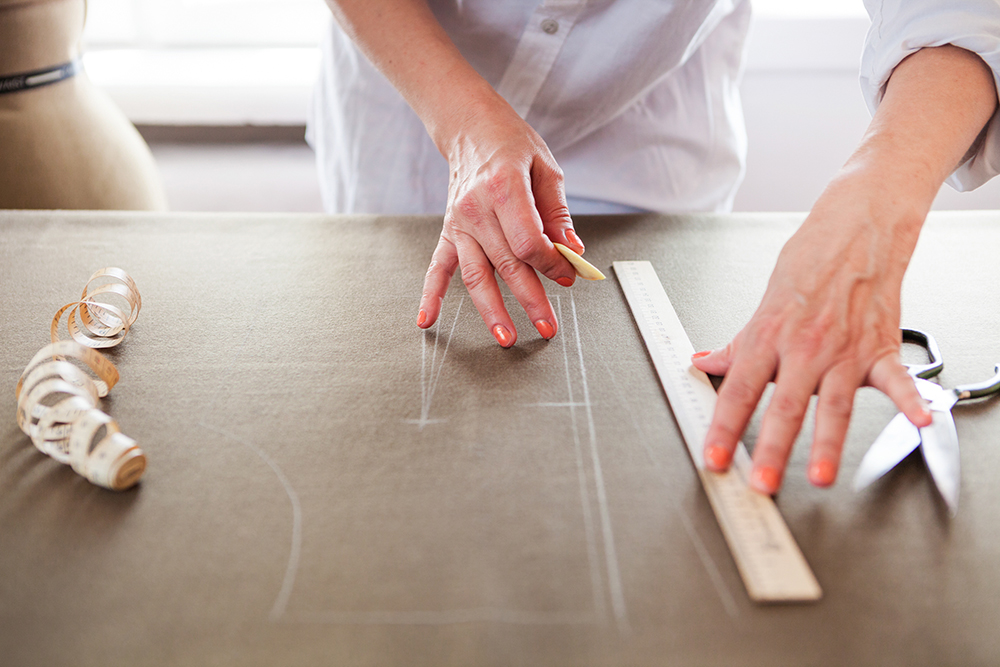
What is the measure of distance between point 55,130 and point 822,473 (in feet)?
4.25

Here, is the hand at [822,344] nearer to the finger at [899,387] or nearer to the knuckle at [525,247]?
the finger at [899,387]

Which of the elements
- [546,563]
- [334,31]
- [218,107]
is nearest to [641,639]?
[546,563]

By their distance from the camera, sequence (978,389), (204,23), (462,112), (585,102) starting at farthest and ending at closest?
(204,23), (585,102), (462,112), (978,389)

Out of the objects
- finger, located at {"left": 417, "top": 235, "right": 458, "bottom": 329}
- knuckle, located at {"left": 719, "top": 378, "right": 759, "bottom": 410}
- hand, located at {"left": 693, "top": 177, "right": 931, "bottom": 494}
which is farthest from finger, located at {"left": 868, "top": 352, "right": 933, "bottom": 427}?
finger, located at {"left": 417, "top": 235, "right": 458, "bottom": 329}

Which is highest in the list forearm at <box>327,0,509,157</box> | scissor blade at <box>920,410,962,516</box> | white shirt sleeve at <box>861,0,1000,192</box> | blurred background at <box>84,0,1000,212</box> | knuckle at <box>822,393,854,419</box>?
white shirt sleeve at <box>861,0,1000,192</box>

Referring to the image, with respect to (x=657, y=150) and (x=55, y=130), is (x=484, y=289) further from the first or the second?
(x=55, y=130)

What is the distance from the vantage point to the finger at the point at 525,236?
70 cm

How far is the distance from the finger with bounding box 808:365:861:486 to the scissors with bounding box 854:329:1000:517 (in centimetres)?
4

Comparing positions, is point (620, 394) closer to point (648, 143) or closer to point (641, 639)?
point (641, 639)

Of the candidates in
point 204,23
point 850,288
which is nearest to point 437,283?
point 850,288

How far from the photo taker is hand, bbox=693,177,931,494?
0.53 meters

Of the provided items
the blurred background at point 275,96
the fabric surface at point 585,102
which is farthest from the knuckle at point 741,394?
the blurred background at point 275,96

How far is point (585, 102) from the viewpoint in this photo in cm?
100

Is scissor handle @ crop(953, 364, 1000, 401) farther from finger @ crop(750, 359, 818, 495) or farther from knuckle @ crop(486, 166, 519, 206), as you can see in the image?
knuckle @ crop(486, 166, 519, 206)
